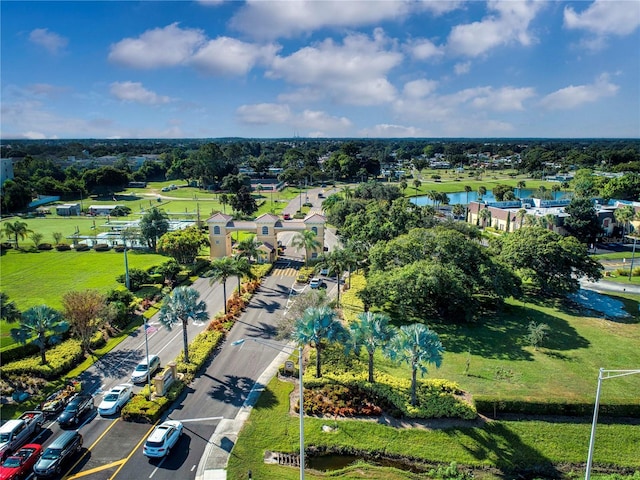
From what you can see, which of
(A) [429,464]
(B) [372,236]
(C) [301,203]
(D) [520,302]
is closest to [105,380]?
(A) [429,464]

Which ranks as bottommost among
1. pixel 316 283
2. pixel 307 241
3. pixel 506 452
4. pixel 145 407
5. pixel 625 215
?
pixel 506 452

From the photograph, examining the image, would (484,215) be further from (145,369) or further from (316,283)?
(145,369)

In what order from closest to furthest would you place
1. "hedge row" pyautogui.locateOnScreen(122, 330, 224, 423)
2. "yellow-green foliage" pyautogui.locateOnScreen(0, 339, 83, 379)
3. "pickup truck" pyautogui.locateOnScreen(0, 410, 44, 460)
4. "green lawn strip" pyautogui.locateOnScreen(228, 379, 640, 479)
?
1. "pickup truck" pyautogui.locateOnScreen(0, 410, 44, 460)
2. "green lawn strip" pyautogui.locateOnScreen(228, 379, 640, 479)
3. "hedge row" pyautogui.locateOnScreen(122, 330, 224, 423)
4. "yellow-green foliage" pyautogui.locateOnScreen(0, 339, 83, 379)

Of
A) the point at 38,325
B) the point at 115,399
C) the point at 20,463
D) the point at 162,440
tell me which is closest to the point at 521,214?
the point at 115,399

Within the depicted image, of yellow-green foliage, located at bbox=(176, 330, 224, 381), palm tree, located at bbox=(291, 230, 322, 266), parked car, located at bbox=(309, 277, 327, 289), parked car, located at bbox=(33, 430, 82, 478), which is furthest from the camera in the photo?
Result: palm tree, located at bbox=(291, 230, 322, 266)

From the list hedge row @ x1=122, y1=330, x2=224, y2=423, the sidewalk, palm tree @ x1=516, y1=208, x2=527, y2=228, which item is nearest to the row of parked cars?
hedge row @ x1=122, y1=330, x2=224, y2=423

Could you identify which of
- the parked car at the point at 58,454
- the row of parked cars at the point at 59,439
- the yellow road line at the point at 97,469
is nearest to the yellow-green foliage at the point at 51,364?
the row of parked cars at the point at 59,439

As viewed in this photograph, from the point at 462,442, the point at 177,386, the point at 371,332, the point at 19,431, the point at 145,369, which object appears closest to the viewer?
the point at 19,431

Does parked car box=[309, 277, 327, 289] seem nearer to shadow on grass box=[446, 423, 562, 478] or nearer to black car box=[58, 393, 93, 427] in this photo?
shadow on grass box=[446, 423, 562, 478]
